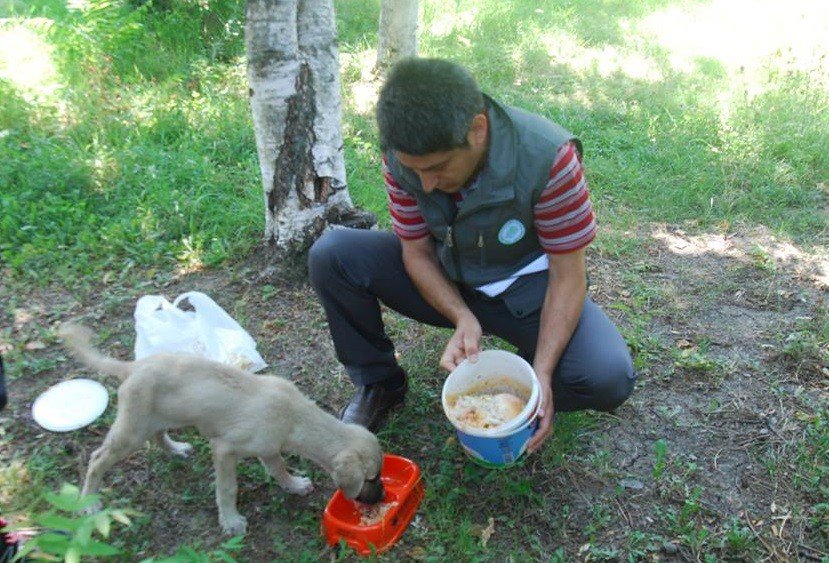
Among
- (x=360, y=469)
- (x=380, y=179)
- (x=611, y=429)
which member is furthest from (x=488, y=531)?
(x=380, y=179)

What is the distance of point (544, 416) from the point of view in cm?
292

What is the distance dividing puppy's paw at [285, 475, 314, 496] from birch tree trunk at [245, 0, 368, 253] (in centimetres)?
173

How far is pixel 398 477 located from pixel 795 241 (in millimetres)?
3699

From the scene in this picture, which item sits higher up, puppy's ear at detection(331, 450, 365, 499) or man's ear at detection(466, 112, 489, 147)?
man's ear at detection(466, 112, 489, 147)

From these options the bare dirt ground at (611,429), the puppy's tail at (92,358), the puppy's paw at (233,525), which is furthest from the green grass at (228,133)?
the puppy's paw at (233,525)

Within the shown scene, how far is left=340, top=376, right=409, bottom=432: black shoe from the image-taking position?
11.2 ft

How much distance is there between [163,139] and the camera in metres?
5.98

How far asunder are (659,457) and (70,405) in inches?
111

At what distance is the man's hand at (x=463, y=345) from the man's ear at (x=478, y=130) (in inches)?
31.6

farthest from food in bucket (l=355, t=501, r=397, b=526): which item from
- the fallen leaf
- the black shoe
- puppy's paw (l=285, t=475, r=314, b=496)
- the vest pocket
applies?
the vest pocket

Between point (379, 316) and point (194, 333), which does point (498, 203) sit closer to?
point (379, 316)

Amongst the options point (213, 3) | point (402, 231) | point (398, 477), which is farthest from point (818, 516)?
point (213, 3)

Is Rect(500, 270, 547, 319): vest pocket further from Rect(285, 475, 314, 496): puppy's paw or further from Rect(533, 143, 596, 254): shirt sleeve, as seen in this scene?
Rect(285, 475, 314, 496): puppy's paw

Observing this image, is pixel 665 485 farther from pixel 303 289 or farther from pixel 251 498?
pixel 303 289
